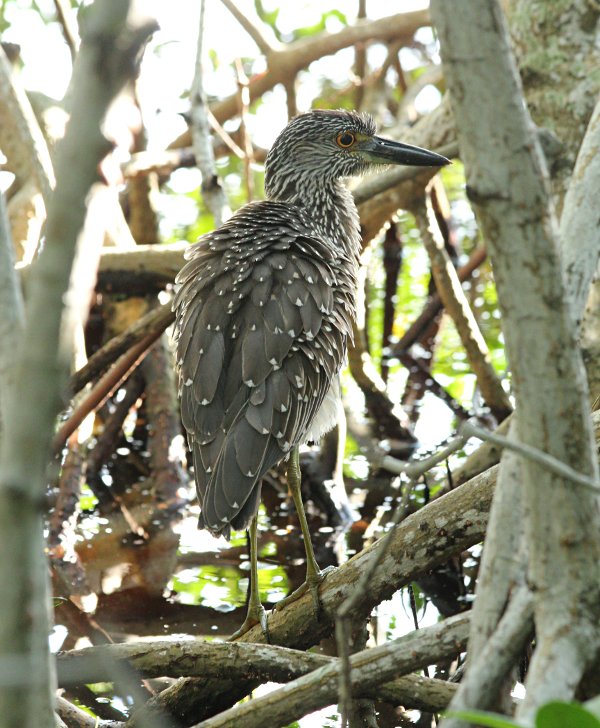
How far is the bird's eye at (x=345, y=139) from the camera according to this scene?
4.50 m

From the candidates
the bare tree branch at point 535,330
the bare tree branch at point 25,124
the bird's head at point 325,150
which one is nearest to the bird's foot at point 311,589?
the bare tree branch at point 535,330

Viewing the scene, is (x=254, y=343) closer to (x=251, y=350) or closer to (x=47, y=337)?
(x=251, y=350)

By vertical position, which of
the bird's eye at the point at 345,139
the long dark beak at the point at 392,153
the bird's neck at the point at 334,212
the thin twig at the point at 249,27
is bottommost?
the bird's neck at the point at 334,212

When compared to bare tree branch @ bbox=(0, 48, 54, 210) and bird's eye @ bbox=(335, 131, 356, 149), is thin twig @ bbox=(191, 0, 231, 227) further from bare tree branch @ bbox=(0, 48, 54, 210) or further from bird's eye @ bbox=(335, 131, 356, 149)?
bird's eye @ bbox=(335, 131, 356, 149)

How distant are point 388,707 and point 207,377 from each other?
1.25m

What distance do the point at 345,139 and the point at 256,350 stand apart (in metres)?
1.57

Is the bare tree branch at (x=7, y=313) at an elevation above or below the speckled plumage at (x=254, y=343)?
below

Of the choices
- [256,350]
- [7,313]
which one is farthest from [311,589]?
[7,313]

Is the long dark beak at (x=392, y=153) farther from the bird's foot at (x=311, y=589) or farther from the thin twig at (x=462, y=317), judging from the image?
the bird's foot at (x=311, y=589)

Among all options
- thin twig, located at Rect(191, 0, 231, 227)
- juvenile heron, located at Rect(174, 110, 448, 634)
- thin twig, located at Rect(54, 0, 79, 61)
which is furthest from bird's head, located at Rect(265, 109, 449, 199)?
thin twig, located at Rect(54, 0, 79, 61)

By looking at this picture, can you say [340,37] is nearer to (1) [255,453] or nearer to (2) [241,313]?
(2) [241,313]

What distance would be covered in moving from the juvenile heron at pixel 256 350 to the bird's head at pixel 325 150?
40 centimetres

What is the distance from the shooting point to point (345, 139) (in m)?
4.51

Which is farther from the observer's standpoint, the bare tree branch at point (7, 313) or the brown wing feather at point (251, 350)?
the brown wing feather at point (251, 350)
